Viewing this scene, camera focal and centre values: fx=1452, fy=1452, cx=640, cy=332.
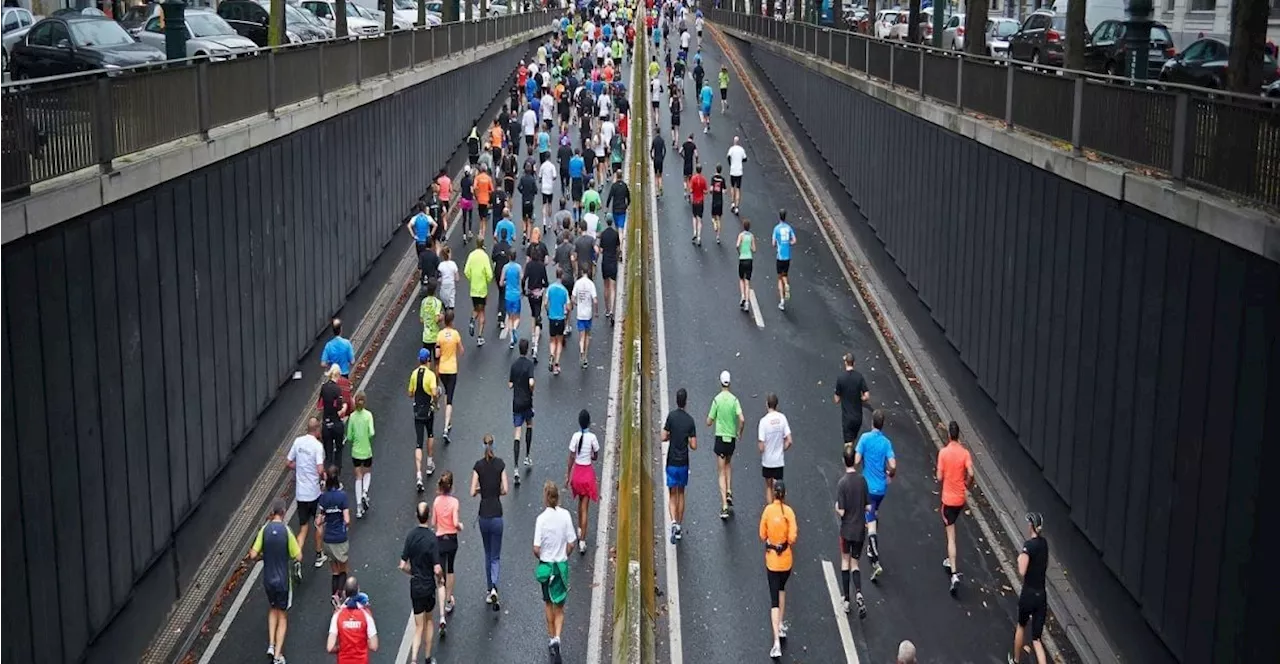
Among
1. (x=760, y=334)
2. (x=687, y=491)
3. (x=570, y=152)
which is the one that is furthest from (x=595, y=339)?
(x=570, y=152)

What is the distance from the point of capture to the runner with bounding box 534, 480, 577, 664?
1485 centimetres

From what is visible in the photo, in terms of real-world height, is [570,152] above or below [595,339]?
above

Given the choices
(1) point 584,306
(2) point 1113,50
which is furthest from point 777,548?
(2) point 1113,50

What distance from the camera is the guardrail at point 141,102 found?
12.6 meters

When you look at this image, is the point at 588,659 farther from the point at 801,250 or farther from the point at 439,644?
the point at 801,250

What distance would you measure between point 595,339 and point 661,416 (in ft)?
12.3

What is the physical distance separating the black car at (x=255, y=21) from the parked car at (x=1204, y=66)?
20755mm

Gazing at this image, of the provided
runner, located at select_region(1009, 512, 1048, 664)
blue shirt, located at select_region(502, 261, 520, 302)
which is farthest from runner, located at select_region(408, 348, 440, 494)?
runner, located at select_region(1009, 512, 1048, 664)

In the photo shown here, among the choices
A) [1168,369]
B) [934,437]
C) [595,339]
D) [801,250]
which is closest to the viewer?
[1168,369]

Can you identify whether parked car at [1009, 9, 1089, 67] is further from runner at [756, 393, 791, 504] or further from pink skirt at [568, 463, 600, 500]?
pink skirt at [568, 463, 600, 500]

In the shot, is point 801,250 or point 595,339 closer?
point 595,339

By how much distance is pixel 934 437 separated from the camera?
22266 mm

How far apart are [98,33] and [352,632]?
1727 centimetres

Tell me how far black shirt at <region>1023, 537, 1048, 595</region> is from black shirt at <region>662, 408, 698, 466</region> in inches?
190
